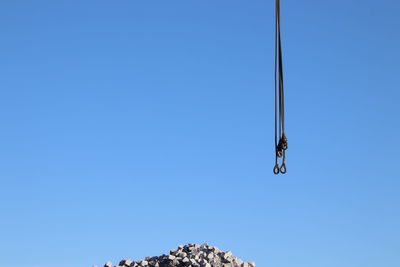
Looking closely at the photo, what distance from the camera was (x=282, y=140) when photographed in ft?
21.2

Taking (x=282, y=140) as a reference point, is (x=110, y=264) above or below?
below

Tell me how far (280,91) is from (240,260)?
8.90 ft

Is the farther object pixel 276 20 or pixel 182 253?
pixel 182 253

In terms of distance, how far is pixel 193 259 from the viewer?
23.4 ft

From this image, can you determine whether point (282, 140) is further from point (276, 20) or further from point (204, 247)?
point (204, 247)

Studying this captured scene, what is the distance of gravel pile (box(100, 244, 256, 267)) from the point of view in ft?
23.2

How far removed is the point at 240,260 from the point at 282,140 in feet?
7.09

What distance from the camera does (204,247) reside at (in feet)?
25.2

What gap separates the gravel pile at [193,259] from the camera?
7082 mm

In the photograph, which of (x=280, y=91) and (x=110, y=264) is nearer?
(x=280, y=91)

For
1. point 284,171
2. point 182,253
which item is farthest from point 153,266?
point 284,171

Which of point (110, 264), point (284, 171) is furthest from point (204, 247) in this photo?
point (284, 171)

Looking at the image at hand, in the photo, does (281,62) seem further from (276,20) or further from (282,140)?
(282,140)

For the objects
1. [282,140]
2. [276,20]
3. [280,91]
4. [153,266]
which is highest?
[276,20]
